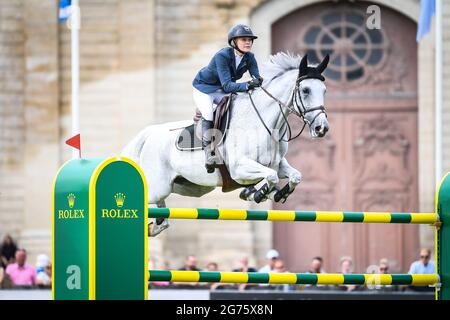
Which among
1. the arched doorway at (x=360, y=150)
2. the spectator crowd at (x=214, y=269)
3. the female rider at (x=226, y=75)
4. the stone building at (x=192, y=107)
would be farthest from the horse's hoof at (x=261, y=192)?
the arched doorway at (x=360, y=150)

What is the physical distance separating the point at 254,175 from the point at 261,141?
0.41 meters

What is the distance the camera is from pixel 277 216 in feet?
36.0

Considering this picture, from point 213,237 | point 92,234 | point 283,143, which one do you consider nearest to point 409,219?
point 283,143

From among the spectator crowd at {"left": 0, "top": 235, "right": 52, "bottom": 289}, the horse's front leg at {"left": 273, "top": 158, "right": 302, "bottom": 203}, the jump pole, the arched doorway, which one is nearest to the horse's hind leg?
the horse's front leg at {"left": 273, "top": 158, "right": 302, "bottom": 203}

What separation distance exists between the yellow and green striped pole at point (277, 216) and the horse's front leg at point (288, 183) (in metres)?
0.47

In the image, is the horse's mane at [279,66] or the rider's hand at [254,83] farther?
the horse's mane at [279,66]

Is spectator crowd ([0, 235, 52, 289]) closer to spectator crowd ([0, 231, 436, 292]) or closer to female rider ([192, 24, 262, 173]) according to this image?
spectator crowd ([0, 231, 436, 292])

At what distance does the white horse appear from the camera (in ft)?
38.3

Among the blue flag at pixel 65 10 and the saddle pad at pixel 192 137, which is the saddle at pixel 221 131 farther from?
the blue flag at pixel 65 10

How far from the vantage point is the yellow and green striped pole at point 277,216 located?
10727mm

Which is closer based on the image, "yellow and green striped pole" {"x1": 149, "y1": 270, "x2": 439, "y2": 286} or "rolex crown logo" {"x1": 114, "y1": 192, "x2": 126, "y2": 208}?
"rolex crown logo" {"x1": 114, "y1": 192, "x2": 126, "y2": 208}

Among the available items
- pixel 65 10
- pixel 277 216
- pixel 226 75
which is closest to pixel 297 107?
pixel 226 75

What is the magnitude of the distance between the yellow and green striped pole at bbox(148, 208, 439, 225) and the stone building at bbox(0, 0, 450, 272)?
1333 centimetres

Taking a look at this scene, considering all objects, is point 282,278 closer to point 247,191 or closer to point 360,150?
point 247,191
